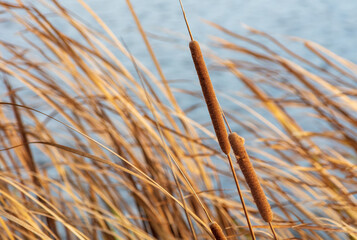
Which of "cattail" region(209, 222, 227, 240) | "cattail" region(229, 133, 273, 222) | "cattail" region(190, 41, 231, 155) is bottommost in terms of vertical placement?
"cattail" region(209, 222, 227, 240)

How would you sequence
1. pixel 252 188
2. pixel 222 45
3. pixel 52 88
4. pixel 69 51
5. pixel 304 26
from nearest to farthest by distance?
pixel 252 188, pixel 69 51, pixel 52 88, pixel 222 45, pixel 304 26

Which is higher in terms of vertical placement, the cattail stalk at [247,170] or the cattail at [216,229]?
the cattail stalk at [247,170]

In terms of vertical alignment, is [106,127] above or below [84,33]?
below

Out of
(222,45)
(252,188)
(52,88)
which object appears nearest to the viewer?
(252,188)

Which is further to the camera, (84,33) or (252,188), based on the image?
(84,33)

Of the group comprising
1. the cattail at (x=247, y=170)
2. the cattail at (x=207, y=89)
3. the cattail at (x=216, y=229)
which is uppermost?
the cattail at (x=207, y=89)

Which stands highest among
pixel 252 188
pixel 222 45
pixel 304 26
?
pixel 304 26

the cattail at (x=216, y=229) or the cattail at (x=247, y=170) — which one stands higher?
the cattail at (x=247, y=170)

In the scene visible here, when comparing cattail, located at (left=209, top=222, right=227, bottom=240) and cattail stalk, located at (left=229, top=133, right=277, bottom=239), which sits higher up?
cattail stalk, located at (left=229, top=133, right=277, bottom=239)

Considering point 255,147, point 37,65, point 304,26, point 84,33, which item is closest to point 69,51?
point 84,33

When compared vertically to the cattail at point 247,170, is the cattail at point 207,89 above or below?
above

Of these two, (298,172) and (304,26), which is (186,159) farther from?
(304,26)
